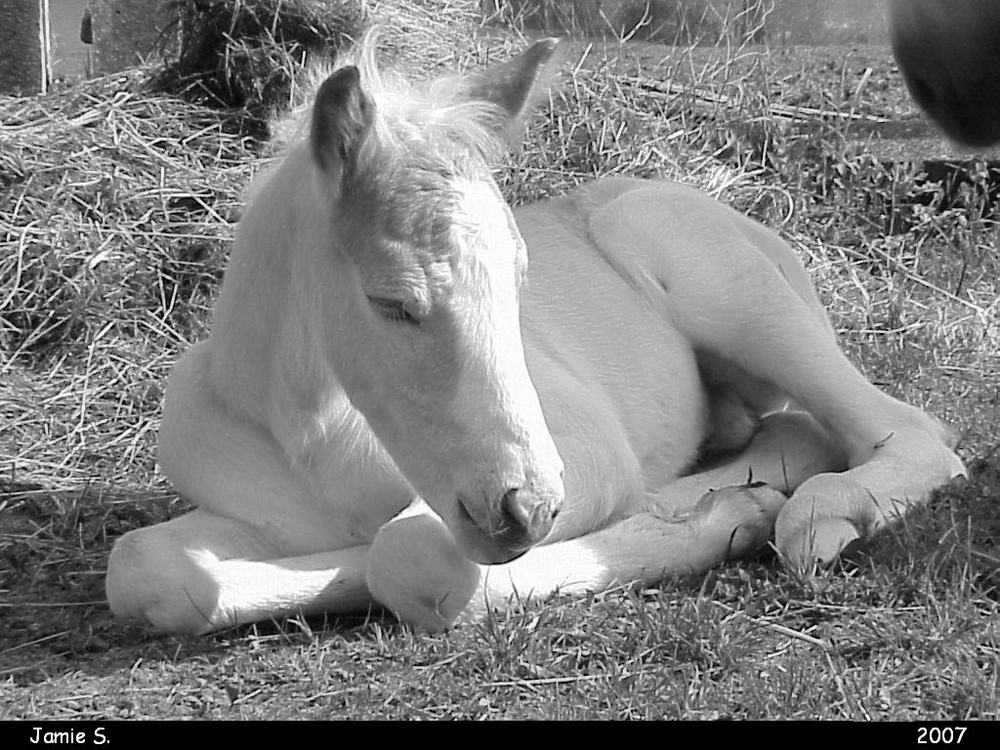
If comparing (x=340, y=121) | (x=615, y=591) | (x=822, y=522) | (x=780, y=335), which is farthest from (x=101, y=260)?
(x=822, y=522)

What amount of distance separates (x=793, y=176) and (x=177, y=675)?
5090mm

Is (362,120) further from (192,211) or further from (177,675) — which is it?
(192,211)

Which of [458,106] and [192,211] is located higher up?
[458,106]

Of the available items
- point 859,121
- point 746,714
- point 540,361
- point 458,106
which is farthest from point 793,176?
point 746,714

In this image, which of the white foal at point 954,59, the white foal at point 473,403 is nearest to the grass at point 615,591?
the white foal at point 473,403

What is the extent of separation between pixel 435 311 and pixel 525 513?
475 mm

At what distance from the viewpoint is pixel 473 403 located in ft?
9.98

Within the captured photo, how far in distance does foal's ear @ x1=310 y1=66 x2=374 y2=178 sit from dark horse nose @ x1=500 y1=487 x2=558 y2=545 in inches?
34.1

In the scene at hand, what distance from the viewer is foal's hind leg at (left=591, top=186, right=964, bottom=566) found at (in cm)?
404

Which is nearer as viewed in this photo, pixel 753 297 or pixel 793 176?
pixel 753 297

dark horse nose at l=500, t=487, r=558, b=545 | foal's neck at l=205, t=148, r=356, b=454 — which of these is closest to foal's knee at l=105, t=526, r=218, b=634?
foal's neck at l=205, t=148, r=356, b=454

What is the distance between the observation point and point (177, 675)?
329 cm

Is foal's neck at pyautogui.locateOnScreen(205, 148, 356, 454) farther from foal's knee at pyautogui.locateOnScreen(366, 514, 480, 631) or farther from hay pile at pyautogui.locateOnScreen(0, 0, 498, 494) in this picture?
hay pile at pyautogui.locateOnScreen(0, 0, 498, 494)
